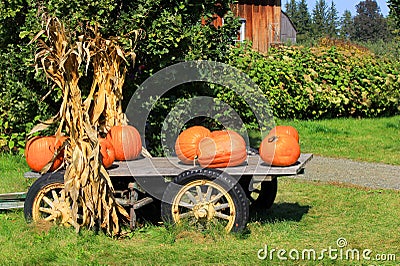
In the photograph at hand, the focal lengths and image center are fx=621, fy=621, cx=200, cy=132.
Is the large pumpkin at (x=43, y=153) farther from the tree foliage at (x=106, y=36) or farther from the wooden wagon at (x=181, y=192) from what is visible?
the tree foliage at (x=106, y=36)

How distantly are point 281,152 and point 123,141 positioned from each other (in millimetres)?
1551

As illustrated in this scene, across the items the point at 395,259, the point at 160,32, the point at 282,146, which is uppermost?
the point at 160,32

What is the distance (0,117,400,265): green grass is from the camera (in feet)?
16.7

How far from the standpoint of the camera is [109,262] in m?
4.99

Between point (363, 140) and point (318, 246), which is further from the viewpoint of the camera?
point (363, 140)

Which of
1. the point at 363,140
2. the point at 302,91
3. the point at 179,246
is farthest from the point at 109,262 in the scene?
the point at 302,91

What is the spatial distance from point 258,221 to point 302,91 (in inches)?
325

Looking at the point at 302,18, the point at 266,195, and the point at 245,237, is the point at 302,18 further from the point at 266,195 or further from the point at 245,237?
the point at 245,237

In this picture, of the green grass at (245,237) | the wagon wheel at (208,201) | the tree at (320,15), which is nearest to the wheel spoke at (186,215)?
the wagon wheel at (208,201)

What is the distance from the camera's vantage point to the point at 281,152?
560 centimetres

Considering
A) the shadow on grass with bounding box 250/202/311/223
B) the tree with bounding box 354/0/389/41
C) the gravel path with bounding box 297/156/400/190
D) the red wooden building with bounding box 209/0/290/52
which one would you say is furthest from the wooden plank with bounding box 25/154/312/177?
the tree with bounding box 354/0/389/41

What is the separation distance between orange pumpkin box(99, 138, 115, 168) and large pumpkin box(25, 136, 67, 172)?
0.37m

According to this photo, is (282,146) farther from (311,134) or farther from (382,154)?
(311,134)

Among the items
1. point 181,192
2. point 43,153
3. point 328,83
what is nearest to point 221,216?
point 181,192
